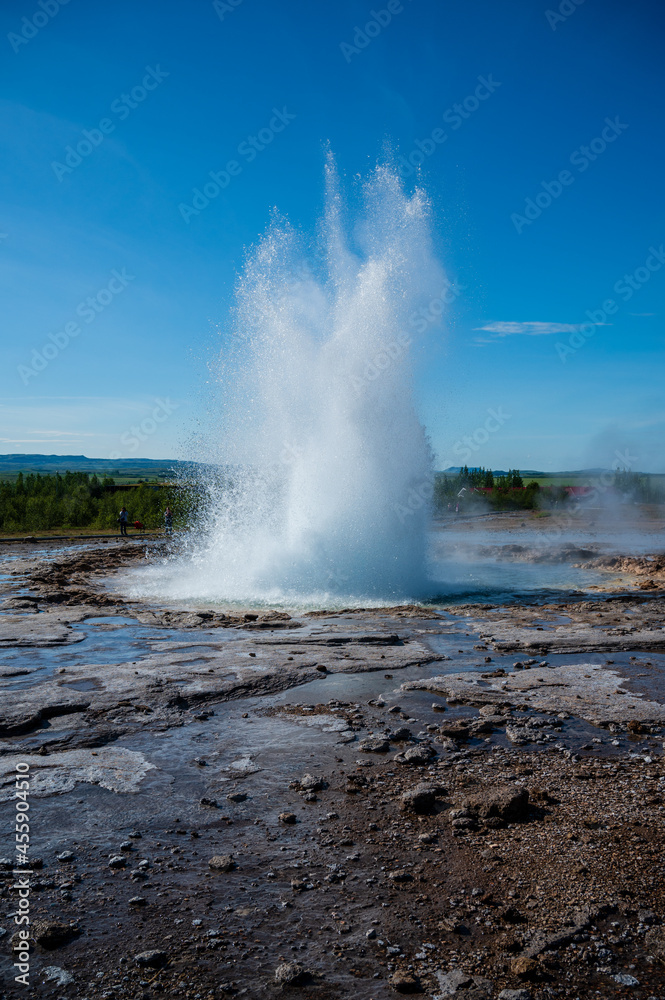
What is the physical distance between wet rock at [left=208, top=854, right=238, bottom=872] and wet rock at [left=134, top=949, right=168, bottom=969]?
0.76m

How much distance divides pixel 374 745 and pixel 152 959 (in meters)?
2.99

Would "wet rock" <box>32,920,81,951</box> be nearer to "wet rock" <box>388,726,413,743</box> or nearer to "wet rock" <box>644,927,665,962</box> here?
"wet rock" <box>644,927,665,962</box>

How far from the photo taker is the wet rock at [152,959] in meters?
3.11

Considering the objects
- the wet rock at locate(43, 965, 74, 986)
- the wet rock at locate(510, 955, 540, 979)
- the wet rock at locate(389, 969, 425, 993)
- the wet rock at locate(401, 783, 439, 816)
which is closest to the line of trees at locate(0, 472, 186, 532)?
the wet rock at locate(401, 783, 439, 816)

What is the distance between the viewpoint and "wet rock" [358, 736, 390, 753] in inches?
227

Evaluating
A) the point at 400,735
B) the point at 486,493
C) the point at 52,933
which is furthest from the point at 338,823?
the point at 486,493

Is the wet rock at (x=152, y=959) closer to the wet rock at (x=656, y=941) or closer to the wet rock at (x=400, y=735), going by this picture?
the wet rock at (x=656, y=941)

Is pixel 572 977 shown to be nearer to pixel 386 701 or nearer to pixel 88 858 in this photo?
pixel 88 858

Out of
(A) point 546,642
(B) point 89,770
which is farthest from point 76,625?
(A) point 546,642

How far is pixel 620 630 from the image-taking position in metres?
10.6

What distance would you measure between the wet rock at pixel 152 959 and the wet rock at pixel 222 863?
2.50 feet

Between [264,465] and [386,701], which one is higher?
[264,465]

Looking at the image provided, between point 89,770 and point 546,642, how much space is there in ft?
23.3

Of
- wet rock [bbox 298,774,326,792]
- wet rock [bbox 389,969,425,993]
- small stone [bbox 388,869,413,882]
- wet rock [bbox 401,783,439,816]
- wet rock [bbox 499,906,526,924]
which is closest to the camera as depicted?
wet rock [bbox 389,969,425,993]
